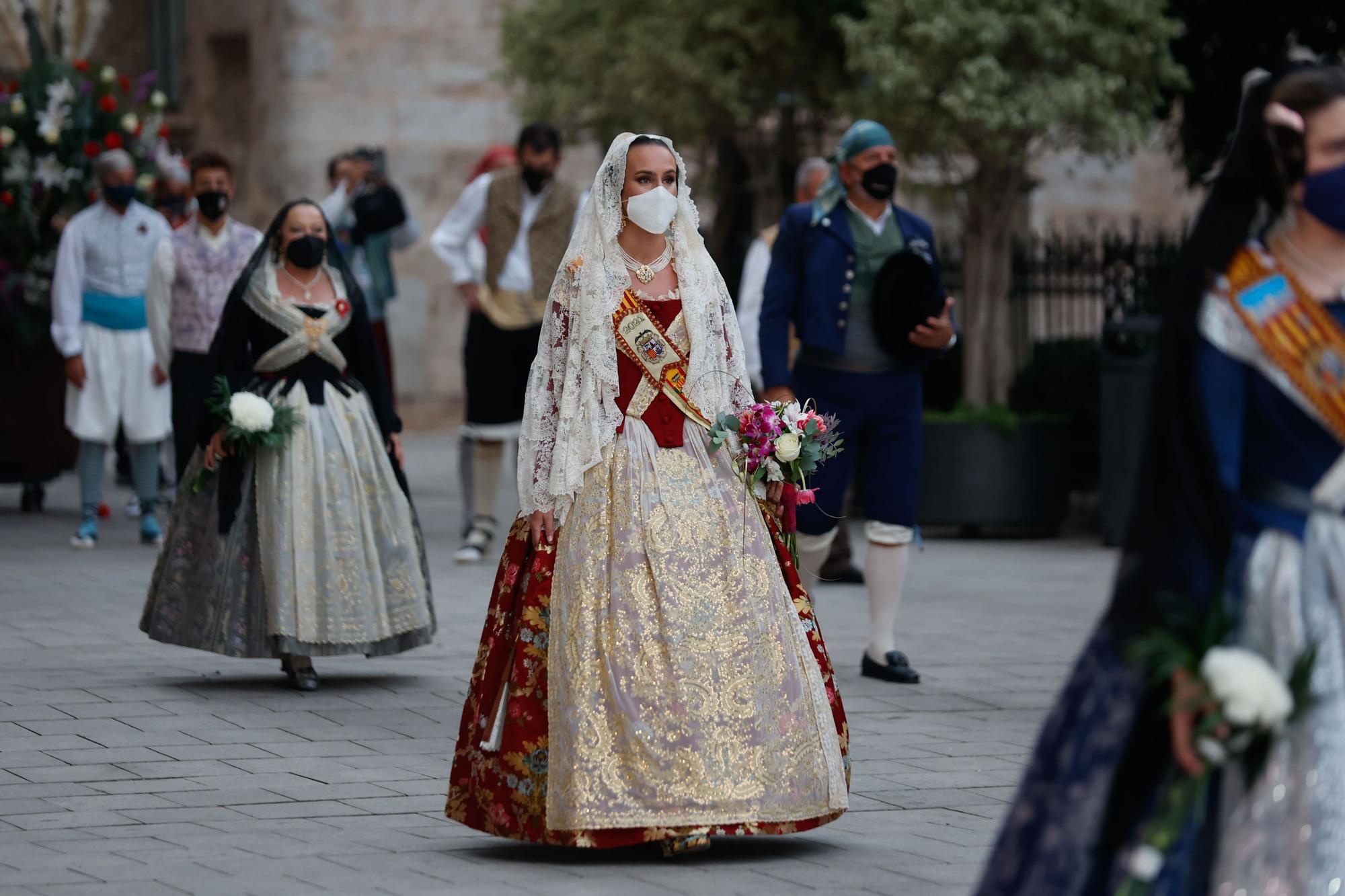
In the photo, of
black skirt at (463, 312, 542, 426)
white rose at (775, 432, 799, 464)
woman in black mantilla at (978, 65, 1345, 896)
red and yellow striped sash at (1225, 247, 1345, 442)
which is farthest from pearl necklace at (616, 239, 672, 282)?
black skirt at (463, 312, 542, 426)

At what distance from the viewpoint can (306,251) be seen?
8.33 metres

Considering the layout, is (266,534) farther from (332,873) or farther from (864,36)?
(864,36)

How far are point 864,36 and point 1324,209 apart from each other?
33.2 ft


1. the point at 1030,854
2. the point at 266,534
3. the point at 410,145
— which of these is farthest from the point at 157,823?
the point at 410,145

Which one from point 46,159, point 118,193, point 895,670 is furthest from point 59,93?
point 895,670

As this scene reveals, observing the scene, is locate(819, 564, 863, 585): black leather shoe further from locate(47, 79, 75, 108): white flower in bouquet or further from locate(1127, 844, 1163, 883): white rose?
locate(1127, 844, 1163, 883): white rose

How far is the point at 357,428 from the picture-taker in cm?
845

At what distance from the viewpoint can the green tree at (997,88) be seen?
1355cm

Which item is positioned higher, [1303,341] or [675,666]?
[1303,341]

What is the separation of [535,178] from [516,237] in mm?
317

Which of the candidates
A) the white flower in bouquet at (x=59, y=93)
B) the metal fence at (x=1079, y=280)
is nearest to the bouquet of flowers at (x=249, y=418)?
the white flower in bouquet at (x=59, y=93)

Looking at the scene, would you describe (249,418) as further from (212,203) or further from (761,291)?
(761,291)

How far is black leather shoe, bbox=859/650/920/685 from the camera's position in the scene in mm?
8477

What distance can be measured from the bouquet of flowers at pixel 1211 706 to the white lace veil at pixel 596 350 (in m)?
2.42
